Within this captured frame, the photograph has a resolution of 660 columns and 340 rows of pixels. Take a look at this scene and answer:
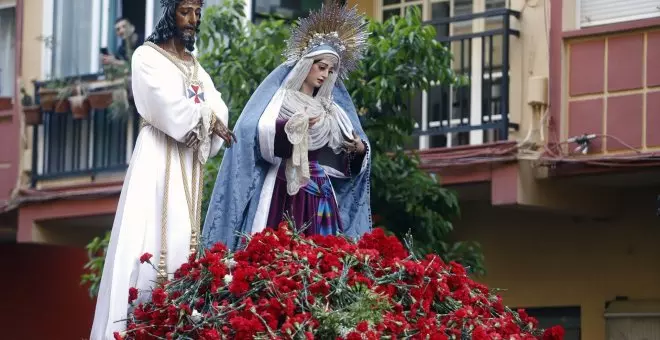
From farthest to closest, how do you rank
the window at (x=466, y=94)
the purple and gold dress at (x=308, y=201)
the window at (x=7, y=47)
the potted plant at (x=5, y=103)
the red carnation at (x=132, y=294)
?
1. the window at (x=7, y=47)
2. the potted plant at (x=5, y=103)
3. the window at (x=466, y=94)
4. the purple and gold dress at (x=308, y=201)
5. the red carnation at (x=132, y=294)

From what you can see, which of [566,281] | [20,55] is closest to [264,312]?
[566,281]

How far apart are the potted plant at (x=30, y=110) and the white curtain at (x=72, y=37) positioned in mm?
393

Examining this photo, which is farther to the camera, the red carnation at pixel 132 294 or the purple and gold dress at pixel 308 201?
the purple and gold dress at pixel 308 201

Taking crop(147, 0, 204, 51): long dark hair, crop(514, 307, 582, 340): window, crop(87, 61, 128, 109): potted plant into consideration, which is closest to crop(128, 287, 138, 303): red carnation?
crop(147, 0, 204, 51): long dark hair

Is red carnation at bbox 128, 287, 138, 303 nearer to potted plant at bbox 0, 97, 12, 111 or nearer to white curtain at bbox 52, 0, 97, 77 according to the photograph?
white curtain at bbox 52, 0, 97, 77

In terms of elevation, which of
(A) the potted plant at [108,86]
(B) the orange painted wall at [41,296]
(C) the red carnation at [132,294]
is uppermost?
(A) the potted plant at [108,86]

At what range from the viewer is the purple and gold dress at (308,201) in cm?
1039

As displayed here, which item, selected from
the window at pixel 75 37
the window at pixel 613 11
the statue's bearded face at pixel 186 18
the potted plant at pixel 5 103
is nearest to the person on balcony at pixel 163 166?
the statue's bearded face at pixel 186 18

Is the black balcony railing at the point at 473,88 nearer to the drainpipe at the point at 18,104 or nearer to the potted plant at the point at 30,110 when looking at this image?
the potted plant at the point at 30,110

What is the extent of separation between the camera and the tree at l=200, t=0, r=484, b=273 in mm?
14750

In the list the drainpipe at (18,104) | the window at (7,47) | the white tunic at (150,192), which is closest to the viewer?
the white tunic at (150,192)

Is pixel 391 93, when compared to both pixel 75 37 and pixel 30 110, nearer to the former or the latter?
pixel 75 37

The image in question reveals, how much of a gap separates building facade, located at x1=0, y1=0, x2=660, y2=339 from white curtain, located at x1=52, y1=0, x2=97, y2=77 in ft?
2.68

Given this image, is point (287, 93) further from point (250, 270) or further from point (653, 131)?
point (653, 131)
